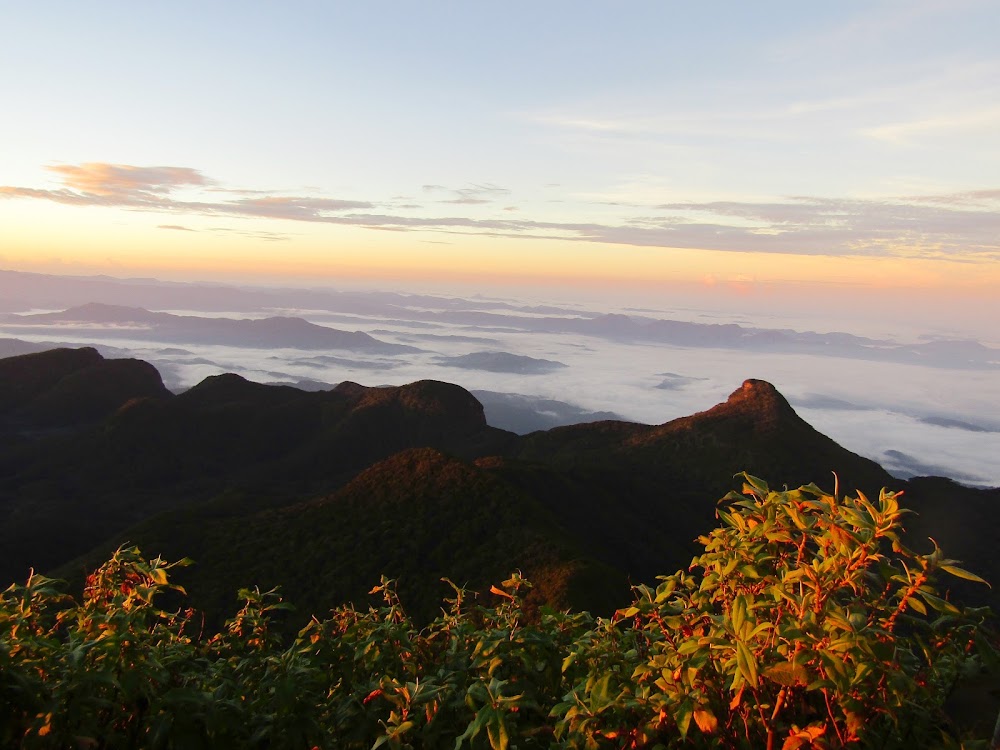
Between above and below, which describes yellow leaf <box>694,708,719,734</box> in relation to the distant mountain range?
above

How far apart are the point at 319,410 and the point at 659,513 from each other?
65.0 meters

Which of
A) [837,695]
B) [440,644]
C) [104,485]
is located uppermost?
[837,695]

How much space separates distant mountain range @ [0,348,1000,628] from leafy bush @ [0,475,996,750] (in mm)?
2398

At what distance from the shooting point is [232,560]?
123ft

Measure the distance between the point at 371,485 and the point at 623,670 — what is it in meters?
44.3

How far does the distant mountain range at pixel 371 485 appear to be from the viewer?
36688 mm

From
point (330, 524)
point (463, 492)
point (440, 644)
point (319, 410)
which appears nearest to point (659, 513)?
point (463, 492)

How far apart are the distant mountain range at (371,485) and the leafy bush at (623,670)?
2.40m

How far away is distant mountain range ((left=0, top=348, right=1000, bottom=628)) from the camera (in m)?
36.7

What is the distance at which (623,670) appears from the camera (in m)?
3.86

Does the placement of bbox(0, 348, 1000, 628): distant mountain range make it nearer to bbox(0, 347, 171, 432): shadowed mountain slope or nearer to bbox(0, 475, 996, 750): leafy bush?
bbox(0, 347, 171, 432): shadowed mountain slope

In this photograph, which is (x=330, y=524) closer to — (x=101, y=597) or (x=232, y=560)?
(x=232, y=560)

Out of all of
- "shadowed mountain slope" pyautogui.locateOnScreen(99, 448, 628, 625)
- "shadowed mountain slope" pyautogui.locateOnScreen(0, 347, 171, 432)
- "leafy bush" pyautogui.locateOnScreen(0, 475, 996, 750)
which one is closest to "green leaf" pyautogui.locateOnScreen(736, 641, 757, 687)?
"leafy bush" pyautogui.locateOnScreen(0, 475, 996, 750)

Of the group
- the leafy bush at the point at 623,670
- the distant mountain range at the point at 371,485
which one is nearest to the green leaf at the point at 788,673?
the leafy bush at the point at 623,670
